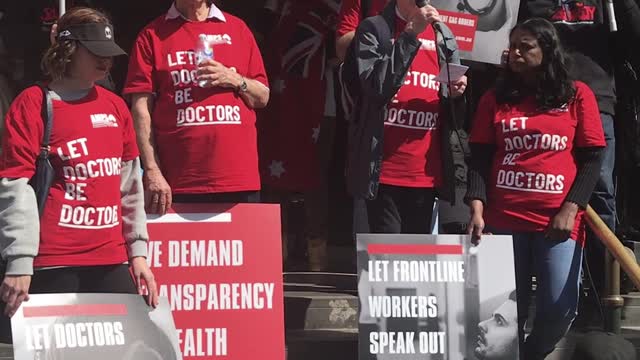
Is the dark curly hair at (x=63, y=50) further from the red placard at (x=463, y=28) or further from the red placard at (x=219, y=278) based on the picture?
the red placard at (x=463, y=28)

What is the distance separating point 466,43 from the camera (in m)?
6.38

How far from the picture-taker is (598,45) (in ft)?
20.9

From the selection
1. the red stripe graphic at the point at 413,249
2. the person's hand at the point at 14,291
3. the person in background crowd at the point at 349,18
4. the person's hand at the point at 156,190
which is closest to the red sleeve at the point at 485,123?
the red stripe graphic at the point at 413,249

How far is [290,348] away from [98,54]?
207cm

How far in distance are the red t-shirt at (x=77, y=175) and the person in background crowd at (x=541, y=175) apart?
179 centimetres

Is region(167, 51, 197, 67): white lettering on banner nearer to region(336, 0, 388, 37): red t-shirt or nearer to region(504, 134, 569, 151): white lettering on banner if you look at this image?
region(336, 0, 388, 37): red t-shirt

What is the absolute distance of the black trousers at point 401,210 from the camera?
18.1 ft

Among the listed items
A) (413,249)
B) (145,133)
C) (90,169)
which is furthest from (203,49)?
(413,249)

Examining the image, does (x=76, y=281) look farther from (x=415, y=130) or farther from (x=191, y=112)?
(x=415, y=130)

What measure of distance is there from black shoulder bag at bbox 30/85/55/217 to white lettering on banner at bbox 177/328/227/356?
3.40 feet

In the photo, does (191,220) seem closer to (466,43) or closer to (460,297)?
(460,297)

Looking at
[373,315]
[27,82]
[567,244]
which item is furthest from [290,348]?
[27,82]

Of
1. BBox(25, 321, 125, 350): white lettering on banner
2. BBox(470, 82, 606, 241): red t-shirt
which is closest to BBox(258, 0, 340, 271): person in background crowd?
BBox(470, 82, 606, 241): red t-shirt

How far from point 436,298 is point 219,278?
100cm
